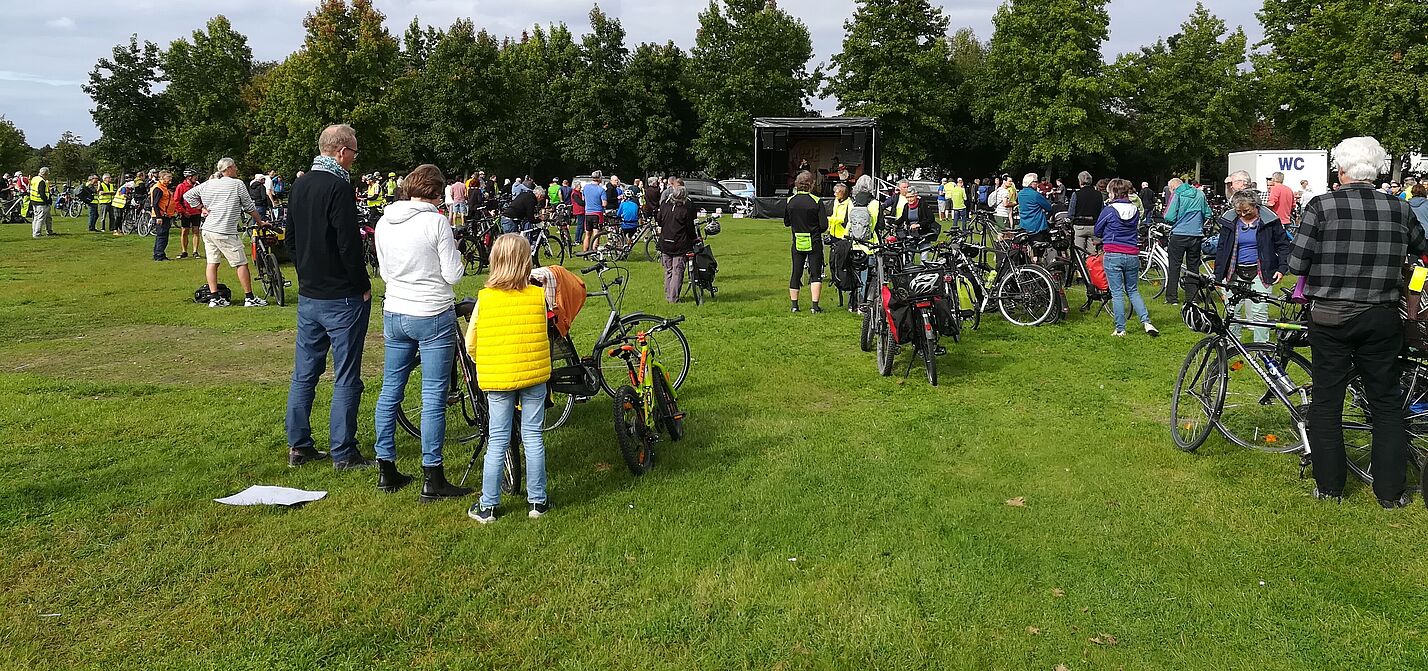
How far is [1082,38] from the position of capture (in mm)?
42062

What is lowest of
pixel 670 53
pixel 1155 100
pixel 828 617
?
pixel 828 617

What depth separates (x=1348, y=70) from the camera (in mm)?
37031

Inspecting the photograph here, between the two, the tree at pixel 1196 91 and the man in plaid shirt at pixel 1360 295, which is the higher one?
the tree at pixel 1196 91

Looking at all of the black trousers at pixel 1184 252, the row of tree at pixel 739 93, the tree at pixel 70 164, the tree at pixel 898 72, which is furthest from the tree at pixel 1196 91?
the tree at pixel 70 164

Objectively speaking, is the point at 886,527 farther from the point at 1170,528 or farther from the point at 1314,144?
the point at 1314,144

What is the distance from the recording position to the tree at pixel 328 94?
137 ft

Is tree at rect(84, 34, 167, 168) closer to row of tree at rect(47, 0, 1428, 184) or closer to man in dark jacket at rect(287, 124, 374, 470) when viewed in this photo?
row of tree at rect(47, 0, 1428, 184)

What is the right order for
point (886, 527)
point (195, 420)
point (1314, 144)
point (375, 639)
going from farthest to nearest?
1. point (1314, 144)
2. point (195, 420)
3. point (886, 527)
4. point (375, 639)

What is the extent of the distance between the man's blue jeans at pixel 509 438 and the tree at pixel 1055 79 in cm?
4119

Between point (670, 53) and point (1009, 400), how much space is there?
4287cm

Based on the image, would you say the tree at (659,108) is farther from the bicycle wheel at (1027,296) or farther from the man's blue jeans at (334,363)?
the man's blue jeans at (334,363)

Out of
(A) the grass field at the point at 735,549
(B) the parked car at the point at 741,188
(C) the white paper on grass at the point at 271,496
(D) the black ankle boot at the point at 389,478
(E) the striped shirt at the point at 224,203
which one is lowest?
(A) the grass field at the point at 735,549

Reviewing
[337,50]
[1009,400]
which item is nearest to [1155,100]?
[337,50]

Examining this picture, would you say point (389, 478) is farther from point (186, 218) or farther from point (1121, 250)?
point (186, 218)
